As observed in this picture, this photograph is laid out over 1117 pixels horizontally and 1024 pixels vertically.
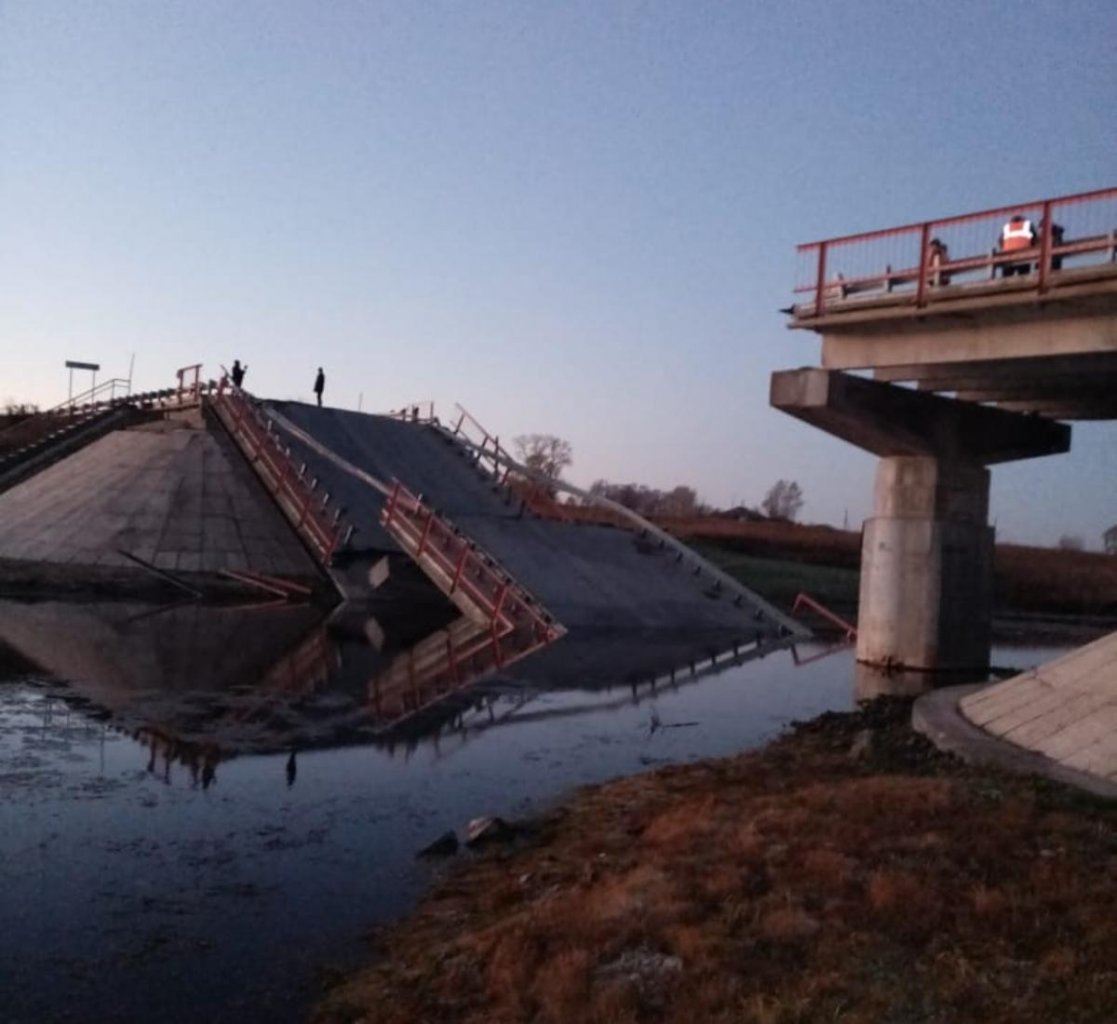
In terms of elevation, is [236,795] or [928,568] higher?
[928,568]

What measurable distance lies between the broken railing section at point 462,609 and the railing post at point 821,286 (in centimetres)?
867

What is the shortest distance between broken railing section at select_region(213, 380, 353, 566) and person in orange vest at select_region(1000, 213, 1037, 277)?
20.2 m

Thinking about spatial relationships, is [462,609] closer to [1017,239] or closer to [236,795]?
[1017,239]

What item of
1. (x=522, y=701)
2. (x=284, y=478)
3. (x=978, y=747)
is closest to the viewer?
A: (x=978, y=747)

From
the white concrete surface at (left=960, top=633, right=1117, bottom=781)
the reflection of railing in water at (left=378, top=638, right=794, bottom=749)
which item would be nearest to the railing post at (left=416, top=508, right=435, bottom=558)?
the reflection of railing in water at (left=378, top=638, right=794, bottom=749)

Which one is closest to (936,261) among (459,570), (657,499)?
(459,570)

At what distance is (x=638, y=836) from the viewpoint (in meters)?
9.98

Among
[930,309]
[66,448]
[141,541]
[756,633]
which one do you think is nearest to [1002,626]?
[756,633]

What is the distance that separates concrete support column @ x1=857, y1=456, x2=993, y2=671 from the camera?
25094mm

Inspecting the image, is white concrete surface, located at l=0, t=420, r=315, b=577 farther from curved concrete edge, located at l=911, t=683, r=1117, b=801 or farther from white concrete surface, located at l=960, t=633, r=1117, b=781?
white concrete surface, located at l=960, t=633, r=1117, b=781

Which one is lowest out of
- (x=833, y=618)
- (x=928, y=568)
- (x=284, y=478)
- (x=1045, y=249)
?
(x=833, y=618)

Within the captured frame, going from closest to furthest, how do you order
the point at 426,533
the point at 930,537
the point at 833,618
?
the point at 930,537, the point at 426,533, the point at 833,618

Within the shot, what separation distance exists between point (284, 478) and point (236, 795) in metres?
27.5

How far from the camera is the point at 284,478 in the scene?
38.2 m
